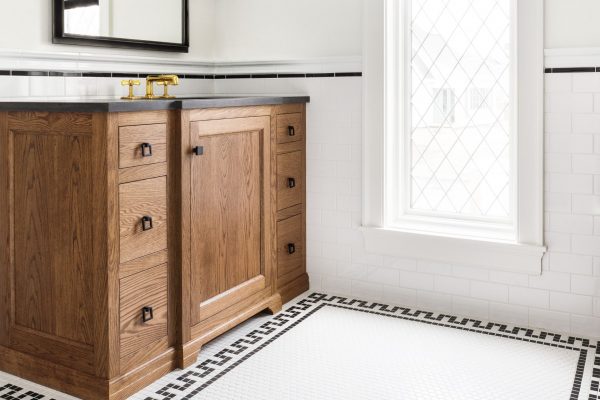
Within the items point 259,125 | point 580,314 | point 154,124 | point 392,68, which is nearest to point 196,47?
point 259,125

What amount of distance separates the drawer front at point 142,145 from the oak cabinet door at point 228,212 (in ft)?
0.52

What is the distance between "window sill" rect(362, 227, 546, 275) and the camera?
114 inches

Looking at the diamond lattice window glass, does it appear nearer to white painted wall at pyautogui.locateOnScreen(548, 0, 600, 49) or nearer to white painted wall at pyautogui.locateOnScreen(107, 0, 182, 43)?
white painted wall at pyautogui.locateOnScreen(548, 0, 600, 49)

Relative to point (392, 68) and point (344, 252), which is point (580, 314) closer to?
point (344, 252)

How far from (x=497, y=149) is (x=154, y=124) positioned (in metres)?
1.64

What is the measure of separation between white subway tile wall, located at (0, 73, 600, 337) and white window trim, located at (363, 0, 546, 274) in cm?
5

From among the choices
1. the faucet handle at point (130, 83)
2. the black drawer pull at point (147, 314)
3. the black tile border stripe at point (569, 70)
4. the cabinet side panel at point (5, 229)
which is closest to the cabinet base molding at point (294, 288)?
the black drawer pull at point (147, 314)

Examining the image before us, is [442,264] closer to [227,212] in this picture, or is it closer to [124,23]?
[227,212]

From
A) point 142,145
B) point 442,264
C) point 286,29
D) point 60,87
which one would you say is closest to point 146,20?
point 60,87

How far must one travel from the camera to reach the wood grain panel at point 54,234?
221 centimetres

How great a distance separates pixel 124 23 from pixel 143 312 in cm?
146

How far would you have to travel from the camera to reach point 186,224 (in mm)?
2502

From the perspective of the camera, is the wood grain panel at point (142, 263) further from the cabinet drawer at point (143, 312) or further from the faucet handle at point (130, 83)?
the faucet handle at point (130, 83)

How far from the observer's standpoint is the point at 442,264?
3.14 metres
